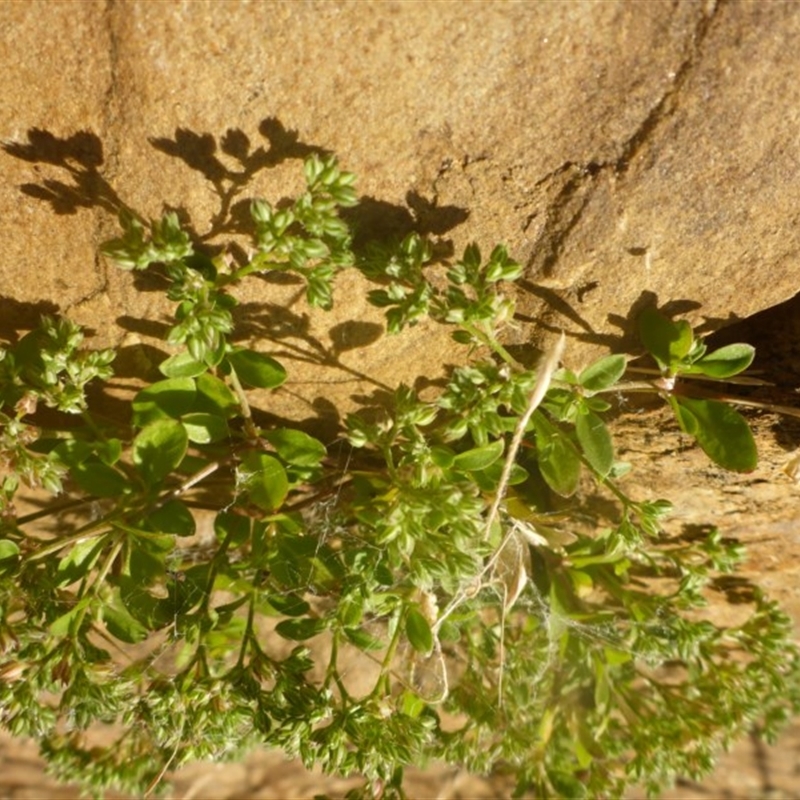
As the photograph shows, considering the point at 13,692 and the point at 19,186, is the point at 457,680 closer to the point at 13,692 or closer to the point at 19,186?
the point at 13,692

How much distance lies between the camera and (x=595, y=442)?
2402 mm

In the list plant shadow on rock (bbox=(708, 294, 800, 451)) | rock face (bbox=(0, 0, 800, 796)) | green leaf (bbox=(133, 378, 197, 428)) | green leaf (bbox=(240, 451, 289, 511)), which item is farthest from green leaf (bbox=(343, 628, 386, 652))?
plant shadow on rock (bbox=(708, 294, 800, 451))

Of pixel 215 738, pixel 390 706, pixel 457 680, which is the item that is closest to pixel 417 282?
pixel 390 706

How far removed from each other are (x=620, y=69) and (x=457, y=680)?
2.33 metres

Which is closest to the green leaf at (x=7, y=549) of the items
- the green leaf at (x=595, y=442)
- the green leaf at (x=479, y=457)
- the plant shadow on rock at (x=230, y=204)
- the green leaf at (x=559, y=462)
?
the plant shadow on rock at (x=230, y=204)

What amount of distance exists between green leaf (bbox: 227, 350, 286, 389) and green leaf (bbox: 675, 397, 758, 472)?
1.18 metres

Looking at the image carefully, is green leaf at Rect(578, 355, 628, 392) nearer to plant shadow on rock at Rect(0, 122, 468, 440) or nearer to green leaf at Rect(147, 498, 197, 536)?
plant shadow on rock at Rect(0, 122, 468, 440)

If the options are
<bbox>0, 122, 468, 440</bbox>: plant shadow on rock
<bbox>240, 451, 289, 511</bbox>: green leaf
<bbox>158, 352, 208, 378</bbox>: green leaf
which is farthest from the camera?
<bbox>240, 451, 289, 511</bbox>: green leaf

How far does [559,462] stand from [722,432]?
0.48 meters

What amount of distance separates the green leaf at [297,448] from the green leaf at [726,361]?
43.3 inches

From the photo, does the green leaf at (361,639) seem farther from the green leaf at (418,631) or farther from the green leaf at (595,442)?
the green leaf at (595,442)

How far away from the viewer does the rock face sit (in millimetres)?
1996

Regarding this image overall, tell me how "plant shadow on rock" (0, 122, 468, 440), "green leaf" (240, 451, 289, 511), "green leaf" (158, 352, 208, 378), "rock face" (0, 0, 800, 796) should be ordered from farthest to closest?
1. "green leaf" (240, 451, 289, 511)
2. "green leaf" (158, 352, 208, 378)
3. "plant shadow on rock" (0, 122, 468, 440)
4. "rock face" (0, 0, 800, 796)

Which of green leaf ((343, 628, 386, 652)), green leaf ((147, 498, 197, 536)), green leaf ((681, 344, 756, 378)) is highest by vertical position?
green leaf ((681, 344, 756, 378))
